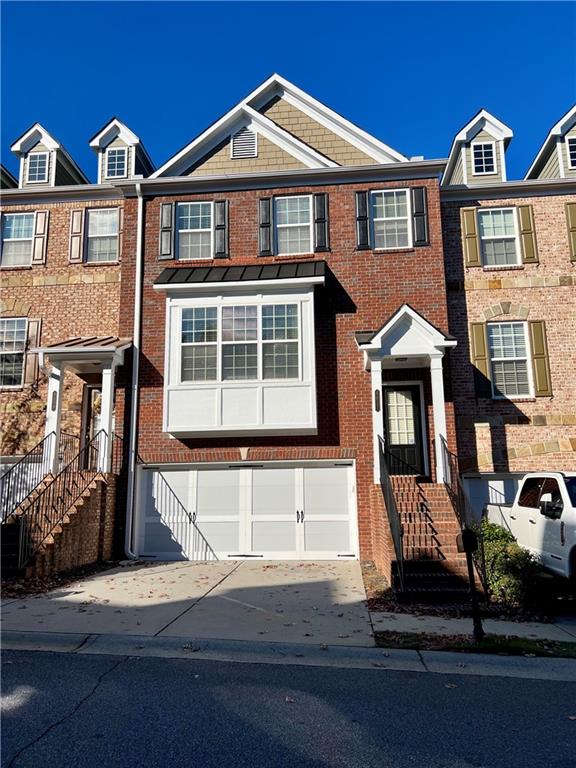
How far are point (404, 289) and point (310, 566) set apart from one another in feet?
22.0

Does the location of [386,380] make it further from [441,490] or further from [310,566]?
[310,566]

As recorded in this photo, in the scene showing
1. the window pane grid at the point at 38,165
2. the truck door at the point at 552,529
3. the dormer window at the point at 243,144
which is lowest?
the truck door at the point at 552,529

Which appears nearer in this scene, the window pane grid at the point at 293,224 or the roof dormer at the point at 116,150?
the window pane grid at the point at 293,224

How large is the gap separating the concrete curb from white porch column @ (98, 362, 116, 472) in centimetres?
643

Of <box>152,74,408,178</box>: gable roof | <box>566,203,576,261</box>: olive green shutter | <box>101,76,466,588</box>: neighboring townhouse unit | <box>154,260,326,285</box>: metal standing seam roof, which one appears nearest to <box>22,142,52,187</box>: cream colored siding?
<box>101,76,466,588</box>: neighboring townhouse unit

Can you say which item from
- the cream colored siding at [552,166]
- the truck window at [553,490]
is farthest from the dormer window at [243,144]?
the truck window at [553,490]

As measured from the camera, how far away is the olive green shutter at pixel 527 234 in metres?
14.3

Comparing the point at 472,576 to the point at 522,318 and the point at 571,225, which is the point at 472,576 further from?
the point at 571,225

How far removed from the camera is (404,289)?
13.8 m

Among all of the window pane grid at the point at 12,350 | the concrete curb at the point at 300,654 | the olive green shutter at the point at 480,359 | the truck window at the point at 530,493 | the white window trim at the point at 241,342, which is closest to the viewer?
the concrete curb at the point at 300,654

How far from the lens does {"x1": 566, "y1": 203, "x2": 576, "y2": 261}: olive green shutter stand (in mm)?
14291

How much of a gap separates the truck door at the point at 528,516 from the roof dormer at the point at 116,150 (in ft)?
44.8

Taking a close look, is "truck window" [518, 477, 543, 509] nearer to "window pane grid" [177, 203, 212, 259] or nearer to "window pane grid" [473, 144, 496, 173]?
"window pane grid" [177, 203, 212, 259]

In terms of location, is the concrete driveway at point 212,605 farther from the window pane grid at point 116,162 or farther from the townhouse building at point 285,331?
the window pane grid at point 116,162
